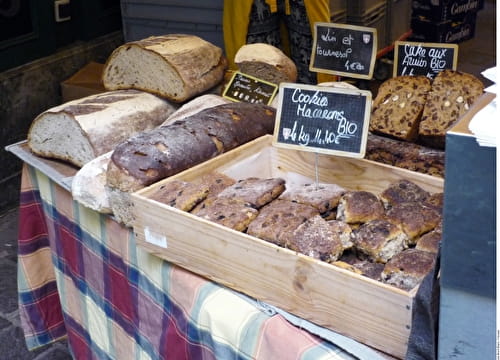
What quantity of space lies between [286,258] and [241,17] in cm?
311

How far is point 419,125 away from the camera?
7.41 ft

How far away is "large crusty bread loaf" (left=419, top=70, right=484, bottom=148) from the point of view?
2188mm

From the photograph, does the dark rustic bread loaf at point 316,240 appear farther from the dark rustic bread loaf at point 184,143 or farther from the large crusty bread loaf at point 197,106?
the large crusty bread loaf at point 197,106

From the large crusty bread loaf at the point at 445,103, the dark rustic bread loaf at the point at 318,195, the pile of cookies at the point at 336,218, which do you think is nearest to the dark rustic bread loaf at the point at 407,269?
the pile of cookies at the point at 336,218

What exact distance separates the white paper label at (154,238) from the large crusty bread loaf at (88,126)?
67 centimetres

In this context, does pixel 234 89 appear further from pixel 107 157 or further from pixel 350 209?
pixel 350 209

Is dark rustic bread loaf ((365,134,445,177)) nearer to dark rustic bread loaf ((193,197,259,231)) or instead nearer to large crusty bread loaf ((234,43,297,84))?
dark rustic bread loaf ((193,197,259,231))

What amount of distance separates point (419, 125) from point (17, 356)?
2.27 metres

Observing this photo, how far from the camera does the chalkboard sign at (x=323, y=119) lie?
1.93 metres

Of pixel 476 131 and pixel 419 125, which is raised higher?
pixel 476 131

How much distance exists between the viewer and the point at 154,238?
6.37 ft

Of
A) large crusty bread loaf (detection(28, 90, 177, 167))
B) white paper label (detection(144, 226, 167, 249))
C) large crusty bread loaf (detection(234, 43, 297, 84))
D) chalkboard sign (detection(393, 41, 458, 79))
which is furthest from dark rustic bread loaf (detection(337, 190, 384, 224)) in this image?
large crusty bread loaf (detection(234, 43, 297, 84))

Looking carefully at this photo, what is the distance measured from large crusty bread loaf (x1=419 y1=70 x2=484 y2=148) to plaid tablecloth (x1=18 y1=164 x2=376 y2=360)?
2.95 ft

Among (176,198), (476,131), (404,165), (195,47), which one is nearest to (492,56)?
(195,47)
